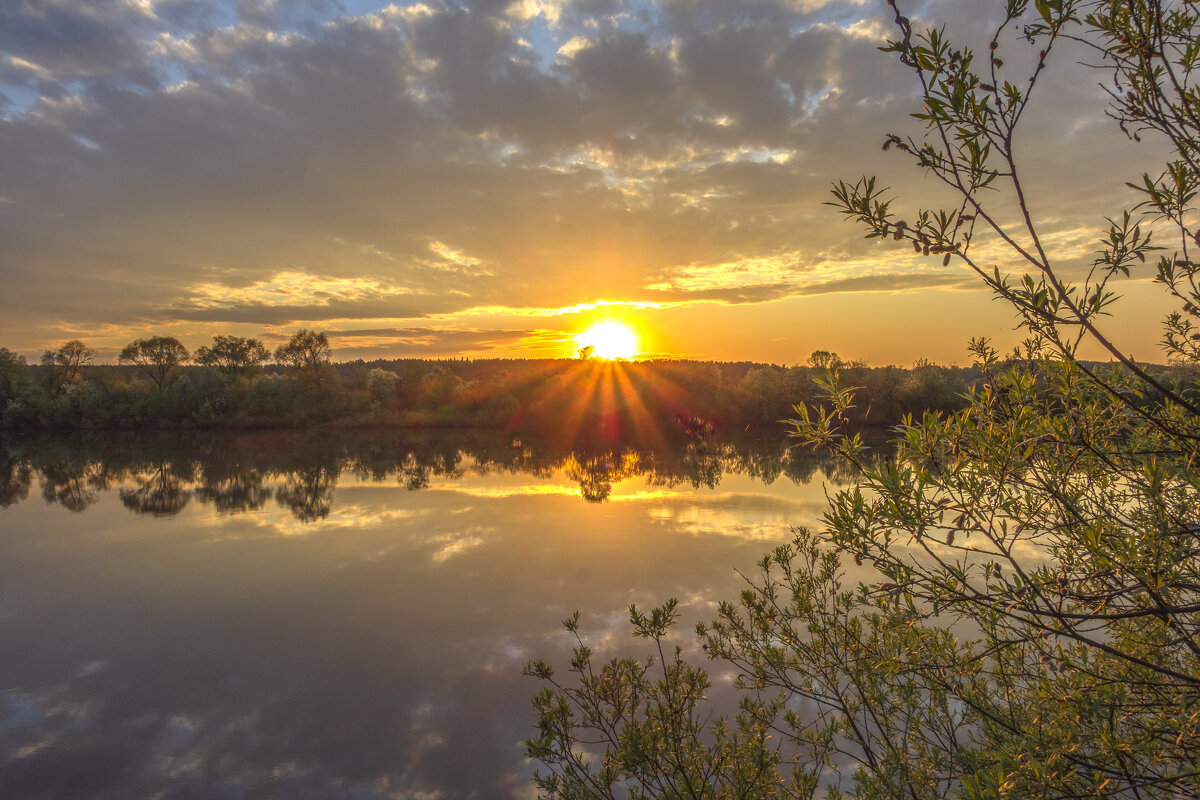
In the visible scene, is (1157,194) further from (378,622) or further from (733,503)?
(733,503)

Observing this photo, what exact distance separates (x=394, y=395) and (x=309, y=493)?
27.7 metres

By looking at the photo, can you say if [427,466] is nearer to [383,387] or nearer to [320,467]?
[320,467]

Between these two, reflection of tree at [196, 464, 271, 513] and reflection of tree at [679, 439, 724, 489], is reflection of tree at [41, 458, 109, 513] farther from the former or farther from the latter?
reflection of tree at [679, 439, 724, 489]

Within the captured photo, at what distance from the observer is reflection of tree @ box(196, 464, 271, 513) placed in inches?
669

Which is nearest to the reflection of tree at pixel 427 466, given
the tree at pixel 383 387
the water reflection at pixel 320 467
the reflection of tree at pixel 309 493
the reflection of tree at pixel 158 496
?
the water reflection at pixel 320 467

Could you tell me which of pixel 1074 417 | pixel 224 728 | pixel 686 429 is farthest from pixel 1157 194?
pixel 686 429

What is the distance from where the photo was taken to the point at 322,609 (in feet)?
30.7

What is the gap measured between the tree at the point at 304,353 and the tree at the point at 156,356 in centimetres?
995

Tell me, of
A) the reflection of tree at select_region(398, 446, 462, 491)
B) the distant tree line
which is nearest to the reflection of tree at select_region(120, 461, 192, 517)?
the reflection of tree at select_region(398, 446, 462, 491)

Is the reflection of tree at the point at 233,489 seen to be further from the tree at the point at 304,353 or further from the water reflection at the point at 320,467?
the tree at the point at 304,353

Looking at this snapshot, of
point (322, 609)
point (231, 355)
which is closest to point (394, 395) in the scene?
point (231, 355)

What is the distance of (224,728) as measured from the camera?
6141mm

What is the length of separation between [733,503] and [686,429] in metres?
20.1

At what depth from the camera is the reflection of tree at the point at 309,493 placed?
15.9m
